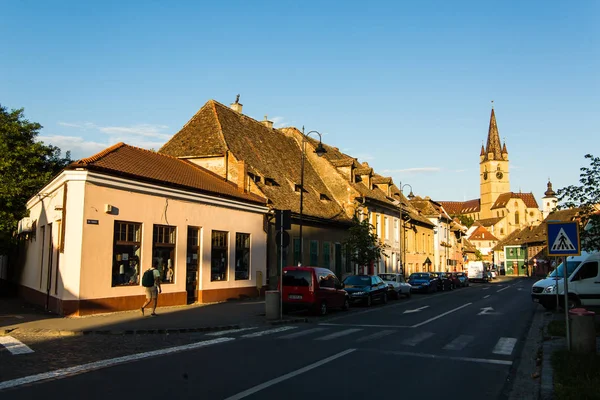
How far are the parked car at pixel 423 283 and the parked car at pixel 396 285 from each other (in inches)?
188

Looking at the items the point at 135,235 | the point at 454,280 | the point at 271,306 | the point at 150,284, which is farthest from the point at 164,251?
the point at 454,280

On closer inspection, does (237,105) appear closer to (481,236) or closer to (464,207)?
(481,236)

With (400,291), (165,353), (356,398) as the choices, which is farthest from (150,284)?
(400,291)

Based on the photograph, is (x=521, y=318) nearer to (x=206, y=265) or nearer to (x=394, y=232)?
(x=206, y=265)

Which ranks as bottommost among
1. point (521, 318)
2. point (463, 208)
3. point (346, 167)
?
point (521, 318)

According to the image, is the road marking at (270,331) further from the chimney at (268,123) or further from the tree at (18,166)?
the chimney at (268,123)

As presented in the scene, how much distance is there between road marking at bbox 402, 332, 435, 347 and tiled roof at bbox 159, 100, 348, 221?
14220 millimetres

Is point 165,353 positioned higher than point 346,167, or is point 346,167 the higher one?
point 346,167

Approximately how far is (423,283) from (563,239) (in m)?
26.8

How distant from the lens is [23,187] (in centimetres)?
2745

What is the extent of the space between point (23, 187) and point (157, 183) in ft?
40.5

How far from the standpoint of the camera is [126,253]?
59.9 ft

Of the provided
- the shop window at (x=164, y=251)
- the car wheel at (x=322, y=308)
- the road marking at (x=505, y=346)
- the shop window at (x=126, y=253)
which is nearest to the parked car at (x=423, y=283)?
the car wheel at (x=322, y=308)

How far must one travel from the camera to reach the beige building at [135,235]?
1680cm
